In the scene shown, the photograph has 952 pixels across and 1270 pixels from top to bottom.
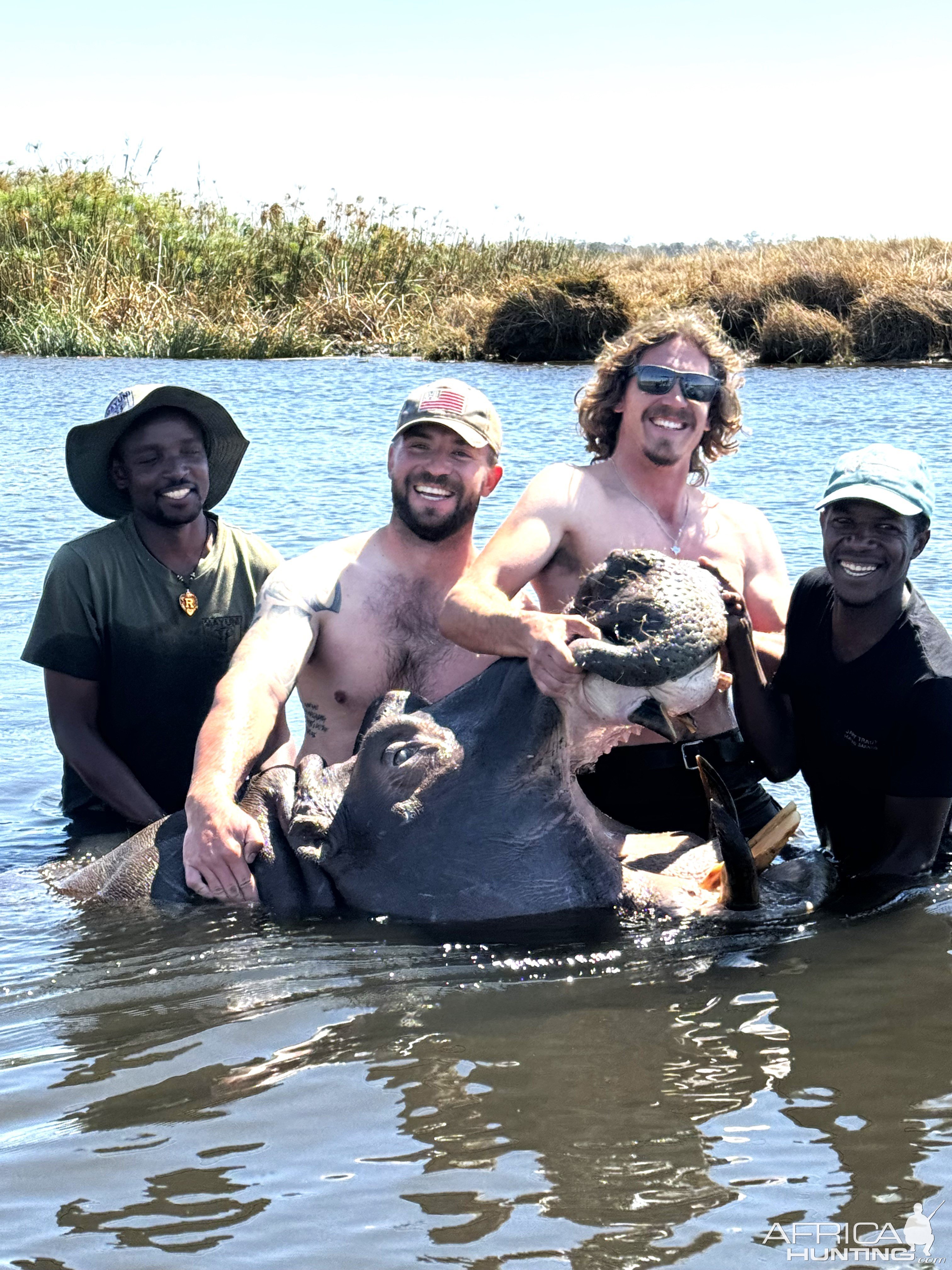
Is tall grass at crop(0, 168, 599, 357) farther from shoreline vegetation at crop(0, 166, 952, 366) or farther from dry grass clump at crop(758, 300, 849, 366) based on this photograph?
dry grass clump at crop(758, 300, 849, 366)

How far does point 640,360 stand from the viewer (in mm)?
5613

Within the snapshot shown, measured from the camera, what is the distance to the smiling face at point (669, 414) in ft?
17.9

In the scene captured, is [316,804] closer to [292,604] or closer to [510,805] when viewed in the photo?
[510,805]

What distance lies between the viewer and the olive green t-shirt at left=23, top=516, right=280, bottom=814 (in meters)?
5.69

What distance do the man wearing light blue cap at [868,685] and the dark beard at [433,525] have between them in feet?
3.49

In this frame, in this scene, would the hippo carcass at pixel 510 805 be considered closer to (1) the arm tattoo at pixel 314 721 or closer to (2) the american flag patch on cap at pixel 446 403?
(1) the arm tattoo at pixel 314 721

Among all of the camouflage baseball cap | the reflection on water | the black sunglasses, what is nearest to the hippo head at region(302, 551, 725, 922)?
the reflection on water

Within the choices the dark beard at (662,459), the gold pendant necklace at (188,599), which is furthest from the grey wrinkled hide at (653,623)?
the gold pendant necklace at (188,599)

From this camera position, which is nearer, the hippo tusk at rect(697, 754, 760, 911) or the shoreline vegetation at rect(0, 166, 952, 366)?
the hippo tusk at rect(697, 754, 760, 911)

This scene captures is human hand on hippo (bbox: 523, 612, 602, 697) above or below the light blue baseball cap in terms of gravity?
below

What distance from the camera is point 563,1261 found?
2.89 meters

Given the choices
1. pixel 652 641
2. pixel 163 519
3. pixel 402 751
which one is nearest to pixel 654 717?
pixel 652 641

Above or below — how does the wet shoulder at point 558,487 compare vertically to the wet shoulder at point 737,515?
Answer: above

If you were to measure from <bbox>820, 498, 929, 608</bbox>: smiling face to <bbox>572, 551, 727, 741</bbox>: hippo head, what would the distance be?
106 centimetres
